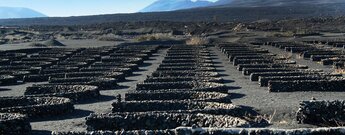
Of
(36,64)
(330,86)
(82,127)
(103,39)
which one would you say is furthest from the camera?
(103,39)

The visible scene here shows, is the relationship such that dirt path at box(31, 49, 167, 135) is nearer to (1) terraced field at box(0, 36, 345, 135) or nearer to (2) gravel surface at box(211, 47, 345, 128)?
(1) terraced field at box(0, 36, 345, 135)

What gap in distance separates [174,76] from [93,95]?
5.08m

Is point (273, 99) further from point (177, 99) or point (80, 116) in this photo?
point (80, 116)

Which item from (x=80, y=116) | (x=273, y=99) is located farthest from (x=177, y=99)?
(x=80, y=116)

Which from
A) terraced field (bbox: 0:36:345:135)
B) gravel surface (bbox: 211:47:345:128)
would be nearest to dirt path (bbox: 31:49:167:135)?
terraced field (bbox: 0:36:345:135)

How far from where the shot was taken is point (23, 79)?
25.8 metres

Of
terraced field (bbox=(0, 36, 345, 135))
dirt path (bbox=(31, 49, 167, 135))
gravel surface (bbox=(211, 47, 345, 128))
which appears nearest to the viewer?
terraced field (bbox=(0, 36, 345, 135))

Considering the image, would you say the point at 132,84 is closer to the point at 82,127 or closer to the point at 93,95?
the point at 93,95

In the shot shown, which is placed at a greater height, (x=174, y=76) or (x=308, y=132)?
(x=308, y=132)

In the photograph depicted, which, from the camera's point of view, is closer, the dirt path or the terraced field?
the terraced field

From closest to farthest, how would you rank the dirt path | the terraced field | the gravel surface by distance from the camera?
1. the terraced field
2. the dirt path
3. the gravel surface

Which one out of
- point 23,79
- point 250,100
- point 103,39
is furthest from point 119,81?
point 103,39

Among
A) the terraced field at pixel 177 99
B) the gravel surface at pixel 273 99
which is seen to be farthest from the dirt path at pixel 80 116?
the gravel surface at pixel 273 99

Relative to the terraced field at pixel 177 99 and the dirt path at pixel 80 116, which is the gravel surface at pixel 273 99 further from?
the dirt path at pixel 80 116
